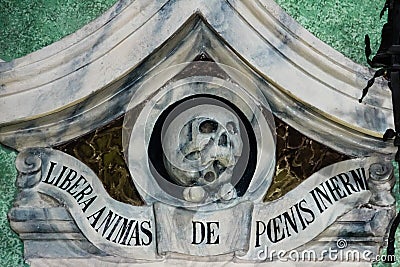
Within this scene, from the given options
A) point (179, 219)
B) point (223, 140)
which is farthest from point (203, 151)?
point (179, 219)

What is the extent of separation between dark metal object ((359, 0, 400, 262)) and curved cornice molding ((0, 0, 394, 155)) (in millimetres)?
123

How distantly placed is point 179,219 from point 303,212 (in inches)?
16.7

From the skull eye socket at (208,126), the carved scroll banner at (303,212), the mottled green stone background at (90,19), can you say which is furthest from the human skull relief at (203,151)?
the mottled green stone background at (90,19)

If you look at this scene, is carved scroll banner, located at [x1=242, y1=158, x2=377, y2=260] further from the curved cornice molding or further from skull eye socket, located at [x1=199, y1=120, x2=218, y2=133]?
skull eye socket, located at [x1=199, y1=120, x2=218, y2=133]

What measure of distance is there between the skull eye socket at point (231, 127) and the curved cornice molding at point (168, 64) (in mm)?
159

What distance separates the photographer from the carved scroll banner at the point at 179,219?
187 inches

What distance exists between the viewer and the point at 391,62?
467cm

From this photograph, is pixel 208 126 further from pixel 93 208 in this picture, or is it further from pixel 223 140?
pixel 93 208

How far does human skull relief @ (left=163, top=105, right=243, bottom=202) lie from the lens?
477 centimetres

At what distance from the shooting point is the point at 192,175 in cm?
A: 479

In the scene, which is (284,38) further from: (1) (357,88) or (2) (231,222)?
(2) (231,222)

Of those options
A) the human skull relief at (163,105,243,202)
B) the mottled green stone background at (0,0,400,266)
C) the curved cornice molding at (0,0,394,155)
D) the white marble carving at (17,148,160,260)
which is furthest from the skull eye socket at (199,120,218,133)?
the mottled green stone background at (0,0,400,266)

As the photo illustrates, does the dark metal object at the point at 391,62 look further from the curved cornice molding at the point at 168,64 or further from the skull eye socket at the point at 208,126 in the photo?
the skull eye socket at the point at 208,126

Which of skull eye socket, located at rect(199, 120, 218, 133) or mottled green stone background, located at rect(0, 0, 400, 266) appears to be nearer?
skull eye socket, located at rect(199, 120, 218, 133)
